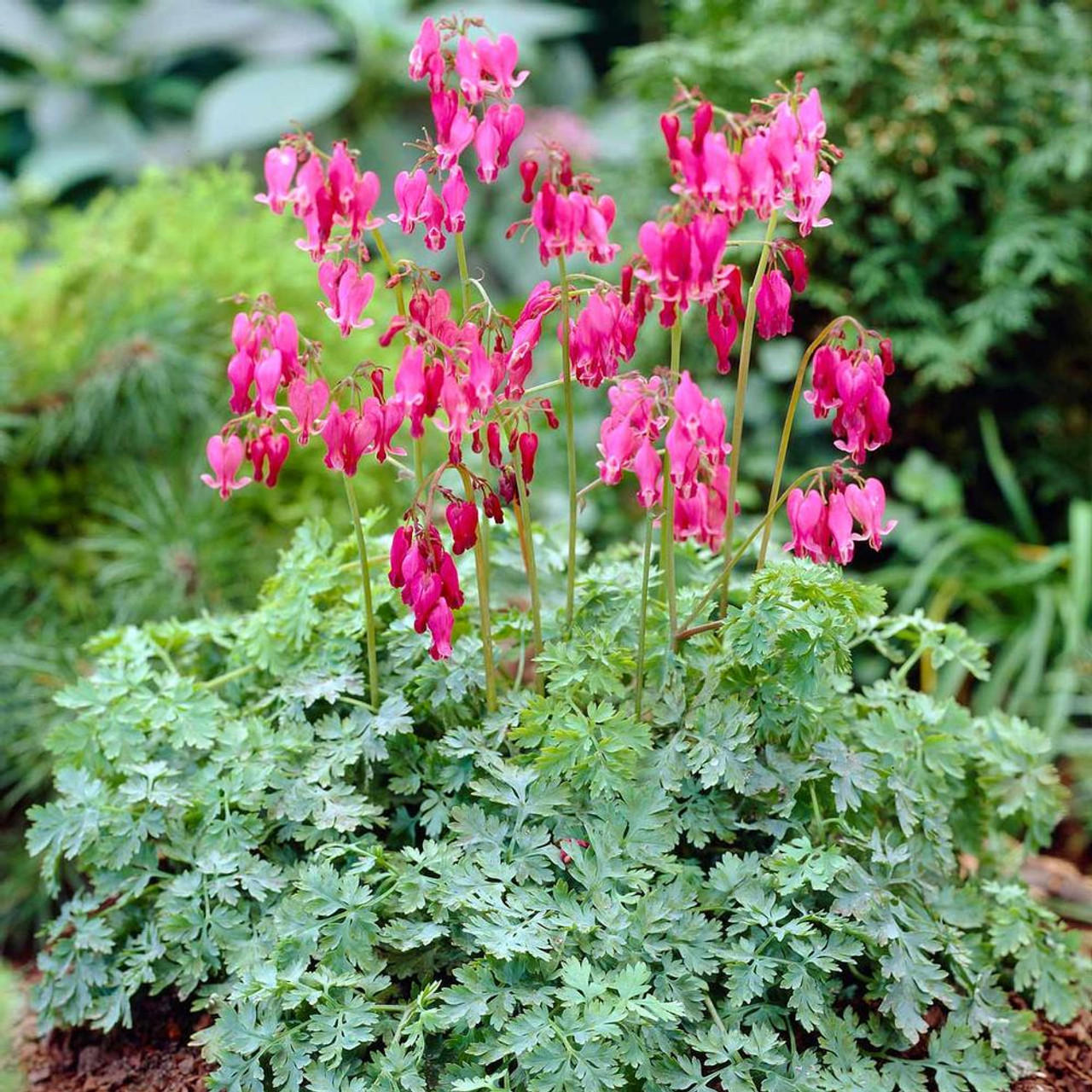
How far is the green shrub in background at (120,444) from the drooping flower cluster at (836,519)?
5.59ft

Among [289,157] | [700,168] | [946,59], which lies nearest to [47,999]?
[289,157]

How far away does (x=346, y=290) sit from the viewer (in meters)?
1.59

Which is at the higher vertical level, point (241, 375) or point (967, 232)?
point (241, 375)

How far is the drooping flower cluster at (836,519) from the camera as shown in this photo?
64.4 inches

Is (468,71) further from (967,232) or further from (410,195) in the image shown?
(967,232)

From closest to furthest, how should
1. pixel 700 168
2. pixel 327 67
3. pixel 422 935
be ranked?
pixel 700 168 → pixel 422 935 → pixel 327 67

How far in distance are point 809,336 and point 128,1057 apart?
2930 millimetres

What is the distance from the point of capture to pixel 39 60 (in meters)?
6.34

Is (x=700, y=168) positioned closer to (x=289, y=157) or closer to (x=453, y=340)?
(x=453, y=340)

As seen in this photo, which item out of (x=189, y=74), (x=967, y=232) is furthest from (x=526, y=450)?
(x=189, y=74)

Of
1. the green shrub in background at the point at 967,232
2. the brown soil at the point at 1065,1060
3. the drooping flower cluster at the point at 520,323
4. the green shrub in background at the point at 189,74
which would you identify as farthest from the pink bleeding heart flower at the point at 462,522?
the green shrub in background at the point at 189,74

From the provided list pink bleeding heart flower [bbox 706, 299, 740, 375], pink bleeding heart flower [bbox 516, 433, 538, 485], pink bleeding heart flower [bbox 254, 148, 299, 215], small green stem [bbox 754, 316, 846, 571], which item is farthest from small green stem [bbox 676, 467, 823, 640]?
pink bleeding heart flower [bbox 254, 148, 299, 215]

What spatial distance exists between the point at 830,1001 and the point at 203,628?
3.83ft

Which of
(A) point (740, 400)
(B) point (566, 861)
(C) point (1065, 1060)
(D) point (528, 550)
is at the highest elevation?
(A) point (740, 400)
